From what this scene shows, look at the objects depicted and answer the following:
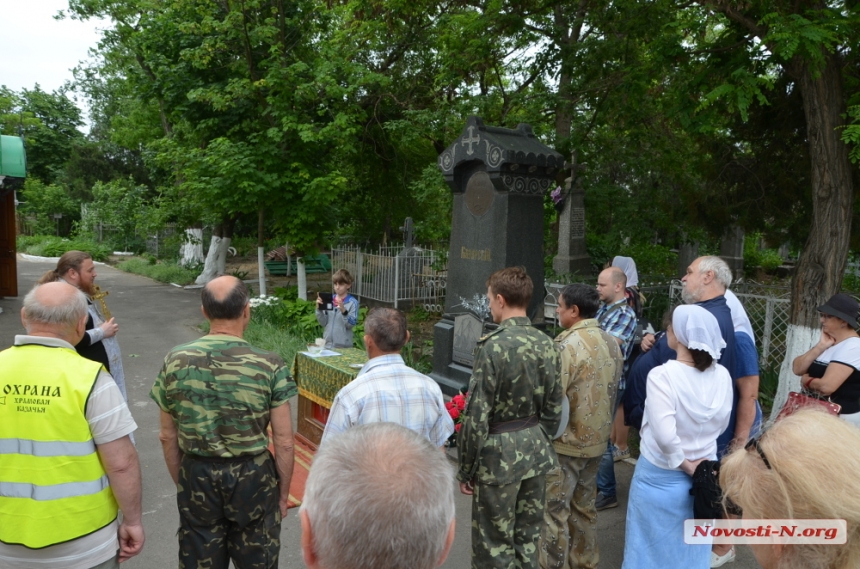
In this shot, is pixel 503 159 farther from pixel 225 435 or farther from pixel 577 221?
pixel 577 221

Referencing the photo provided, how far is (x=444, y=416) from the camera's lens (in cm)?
315

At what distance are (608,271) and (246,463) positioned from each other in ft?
9.33

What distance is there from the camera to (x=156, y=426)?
6418mm

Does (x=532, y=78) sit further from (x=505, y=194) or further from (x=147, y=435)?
(x=147, y=435)

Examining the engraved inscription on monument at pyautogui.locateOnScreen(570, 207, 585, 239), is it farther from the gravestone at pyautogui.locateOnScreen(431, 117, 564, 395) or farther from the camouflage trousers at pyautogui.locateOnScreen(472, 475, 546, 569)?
the camouflage trousers at pyautogui.locateOnScreen(472, 475, 546, 569)

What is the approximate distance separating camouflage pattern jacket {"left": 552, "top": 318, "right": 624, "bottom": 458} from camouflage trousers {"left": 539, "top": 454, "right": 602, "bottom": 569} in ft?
0.37

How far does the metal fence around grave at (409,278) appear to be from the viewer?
1322 cm

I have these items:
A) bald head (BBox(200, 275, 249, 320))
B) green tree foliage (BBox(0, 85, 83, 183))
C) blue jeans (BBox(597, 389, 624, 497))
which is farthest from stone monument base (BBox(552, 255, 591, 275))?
green tree foliage (BBox(0, 85, 83, 183))

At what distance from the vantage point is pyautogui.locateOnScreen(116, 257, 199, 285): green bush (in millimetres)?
18047

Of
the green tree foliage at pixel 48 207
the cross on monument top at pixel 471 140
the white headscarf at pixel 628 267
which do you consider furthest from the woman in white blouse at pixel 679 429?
the green tree foliage at pixel 48 207

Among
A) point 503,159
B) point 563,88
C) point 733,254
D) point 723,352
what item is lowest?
point 723,352

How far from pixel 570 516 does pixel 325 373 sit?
241 cm

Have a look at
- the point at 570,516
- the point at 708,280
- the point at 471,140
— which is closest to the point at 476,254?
the point at 471,140

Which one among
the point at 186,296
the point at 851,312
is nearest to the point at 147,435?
the point at 851,312
